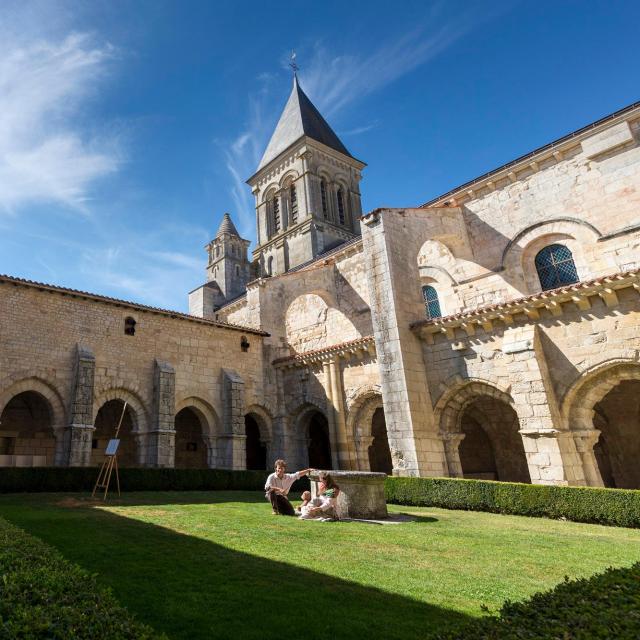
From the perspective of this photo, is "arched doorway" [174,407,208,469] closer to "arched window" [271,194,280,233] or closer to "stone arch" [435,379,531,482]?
"stone arch" [435,379,531,482]

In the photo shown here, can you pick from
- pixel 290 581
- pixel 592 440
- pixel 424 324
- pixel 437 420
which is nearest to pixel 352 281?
pixel 424 324

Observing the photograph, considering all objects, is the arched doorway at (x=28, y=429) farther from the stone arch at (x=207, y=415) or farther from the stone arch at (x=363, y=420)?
the stone arch at (x=363, y=420)

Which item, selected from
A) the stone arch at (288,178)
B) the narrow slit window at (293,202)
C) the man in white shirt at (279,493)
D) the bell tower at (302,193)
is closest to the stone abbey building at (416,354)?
the man in white shirt at (279,493)

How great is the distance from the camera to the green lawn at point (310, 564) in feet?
11.4

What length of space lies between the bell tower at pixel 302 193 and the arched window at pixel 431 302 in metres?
16.2

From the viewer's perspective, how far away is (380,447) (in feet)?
67.3

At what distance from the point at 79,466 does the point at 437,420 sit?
10766 millimetres

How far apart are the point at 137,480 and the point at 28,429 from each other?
227 inches

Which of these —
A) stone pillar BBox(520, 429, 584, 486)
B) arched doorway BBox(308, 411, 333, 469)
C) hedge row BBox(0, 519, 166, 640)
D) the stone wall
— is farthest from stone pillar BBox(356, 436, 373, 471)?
hedge row BBox(0, 519, 166, 640)

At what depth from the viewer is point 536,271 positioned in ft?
52.9

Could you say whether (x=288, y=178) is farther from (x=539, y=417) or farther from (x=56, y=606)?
(x=56, y=606)

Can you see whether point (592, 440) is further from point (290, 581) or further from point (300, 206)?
point (300, 206)

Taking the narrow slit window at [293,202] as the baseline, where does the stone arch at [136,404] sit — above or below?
below

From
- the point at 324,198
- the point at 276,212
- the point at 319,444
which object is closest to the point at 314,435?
the point at 319,444
